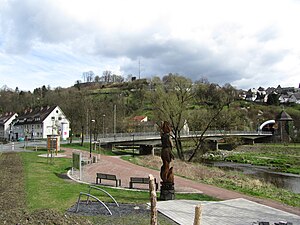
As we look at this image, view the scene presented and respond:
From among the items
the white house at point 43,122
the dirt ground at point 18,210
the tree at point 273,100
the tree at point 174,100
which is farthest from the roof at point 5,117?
the tree at point 273,100

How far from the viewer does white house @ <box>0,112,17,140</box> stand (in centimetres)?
8194

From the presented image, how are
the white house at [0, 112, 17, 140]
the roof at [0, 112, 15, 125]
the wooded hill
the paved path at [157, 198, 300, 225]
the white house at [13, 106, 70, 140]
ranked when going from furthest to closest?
the roof at [0, 112, 15, 125], the white house at [0, 112, 17, 140], the white house at [13, 106, 70, 140], the wooded hill, the paved path at [157, 198, 300, 225]

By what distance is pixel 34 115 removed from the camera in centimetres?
7444

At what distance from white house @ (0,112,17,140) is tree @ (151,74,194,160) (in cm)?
5762

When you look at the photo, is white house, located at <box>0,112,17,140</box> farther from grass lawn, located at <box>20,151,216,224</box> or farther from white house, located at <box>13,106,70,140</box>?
grass lawn, located at <box>20,151,216,224</box>

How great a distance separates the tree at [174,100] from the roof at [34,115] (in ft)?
128

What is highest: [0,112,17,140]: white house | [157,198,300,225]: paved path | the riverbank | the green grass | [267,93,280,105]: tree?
[267,93,280,105]: tree

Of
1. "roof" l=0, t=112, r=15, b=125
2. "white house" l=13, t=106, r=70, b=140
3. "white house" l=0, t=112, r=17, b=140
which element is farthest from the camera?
"roof" l=0, t=112, r=15, b=125

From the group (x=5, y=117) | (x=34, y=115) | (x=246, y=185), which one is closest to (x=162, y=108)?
(x=246, y=185)

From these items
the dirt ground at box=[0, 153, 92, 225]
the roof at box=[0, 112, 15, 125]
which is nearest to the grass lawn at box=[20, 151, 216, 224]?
the dirt ground at box=[0, 153, 92, 225]

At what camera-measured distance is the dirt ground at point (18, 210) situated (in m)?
8.73

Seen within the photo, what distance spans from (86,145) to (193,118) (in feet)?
59.3

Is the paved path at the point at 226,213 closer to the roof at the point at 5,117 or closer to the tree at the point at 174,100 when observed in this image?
the tree at the point at 174,100

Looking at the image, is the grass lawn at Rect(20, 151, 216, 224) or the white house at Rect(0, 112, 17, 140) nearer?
the grass lawn at Rect(20, 151, 216, 224)
